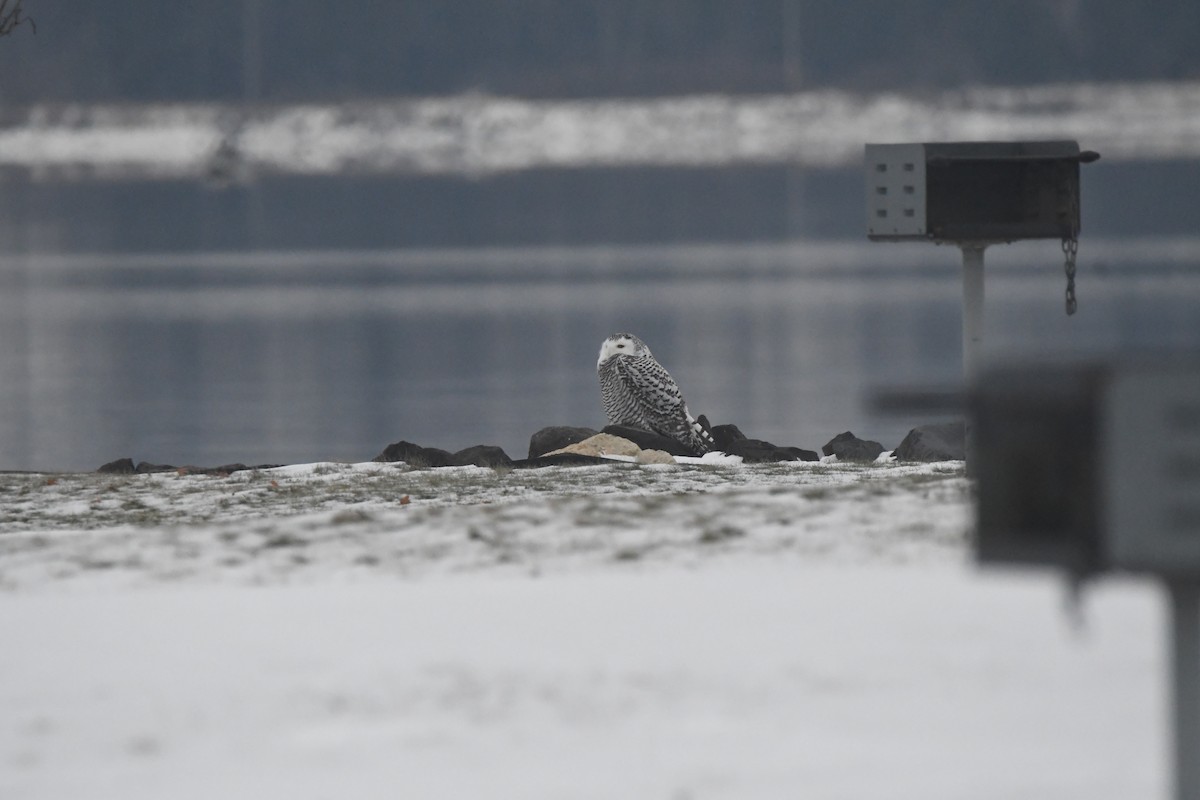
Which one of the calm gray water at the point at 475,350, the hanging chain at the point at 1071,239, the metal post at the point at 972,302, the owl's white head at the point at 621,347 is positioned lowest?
the calm gray water at the point at 475,350

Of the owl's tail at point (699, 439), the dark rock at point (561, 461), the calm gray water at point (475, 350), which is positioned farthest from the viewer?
the calm gray water at point (475, 350)

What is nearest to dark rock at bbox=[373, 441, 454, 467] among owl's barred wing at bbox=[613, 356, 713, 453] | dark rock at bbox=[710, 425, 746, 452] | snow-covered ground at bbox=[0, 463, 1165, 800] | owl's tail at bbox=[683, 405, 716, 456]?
owl's barred wing at bbox=[613, 356, 713, 453]

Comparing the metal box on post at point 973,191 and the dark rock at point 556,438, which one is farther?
the dark rock at point 556,438

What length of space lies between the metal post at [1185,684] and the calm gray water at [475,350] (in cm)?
58

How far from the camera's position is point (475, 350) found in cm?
4753

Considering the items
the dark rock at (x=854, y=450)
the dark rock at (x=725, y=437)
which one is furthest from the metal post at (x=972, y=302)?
the dark rock at (x=725, y=437)

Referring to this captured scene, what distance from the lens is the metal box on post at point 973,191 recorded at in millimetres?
10492

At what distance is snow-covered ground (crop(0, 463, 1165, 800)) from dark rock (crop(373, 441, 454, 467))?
6.85 meters

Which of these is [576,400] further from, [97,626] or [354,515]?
[97,626]

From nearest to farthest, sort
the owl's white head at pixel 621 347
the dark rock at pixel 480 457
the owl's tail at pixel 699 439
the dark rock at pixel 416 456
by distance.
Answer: the dark rock at pixel 480 457 → the dark rock at pixel 416 456 → the owl's tail at pixel 699 439 → the owl's white head at pixel 621 347

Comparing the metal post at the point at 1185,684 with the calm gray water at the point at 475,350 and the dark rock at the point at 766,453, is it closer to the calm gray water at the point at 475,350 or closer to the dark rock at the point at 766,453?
the calm gray water at the point at 475,350

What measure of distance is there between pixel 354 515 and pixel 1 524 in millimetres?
3109

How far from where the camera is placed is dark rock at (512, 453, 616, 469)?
43.0ft

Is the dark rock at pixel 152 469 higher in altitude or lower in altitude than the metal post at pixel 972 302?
lower
